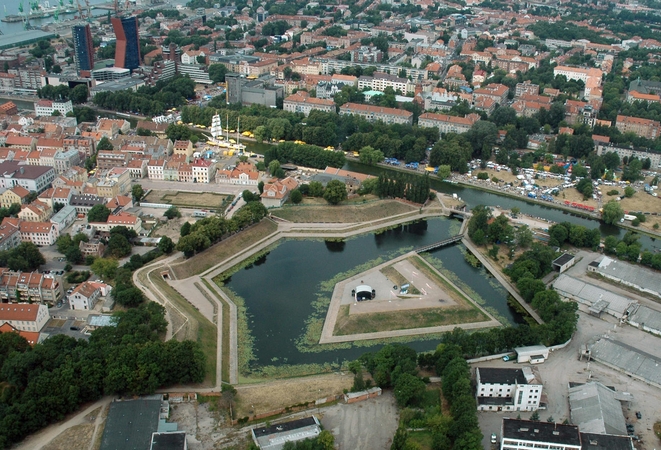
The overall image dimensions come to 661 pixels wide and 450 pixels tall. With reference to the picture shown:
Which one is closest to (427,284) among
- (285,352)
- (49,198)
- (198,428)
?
(285,352)

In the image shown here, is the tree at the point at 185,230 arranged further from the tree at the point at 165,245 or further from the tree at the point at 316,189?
the tree at the point at 316,189

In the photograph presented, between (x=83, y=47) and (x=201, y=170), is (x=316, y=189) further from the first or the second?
(x=83, y=47)

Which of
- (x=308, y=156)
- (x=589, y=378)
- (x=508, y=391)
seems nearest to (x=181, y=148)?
(x=308, y=156)

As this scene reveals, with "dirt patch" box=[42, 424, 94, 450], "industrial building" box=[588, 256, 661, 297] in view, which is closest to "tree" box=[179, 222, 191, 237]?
"dirt patch" box=[42, 424, 94, 450]

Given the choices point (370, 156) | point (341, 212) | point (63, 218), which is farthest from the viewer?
point (370, 156)

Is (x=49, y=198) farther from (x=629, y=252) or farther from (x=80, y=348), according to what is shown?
(x=629, y=252)

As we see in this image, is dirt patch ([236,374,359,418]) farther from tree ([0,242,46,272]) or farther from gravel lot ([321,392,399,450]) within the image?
tree ([0,242,46,272])
